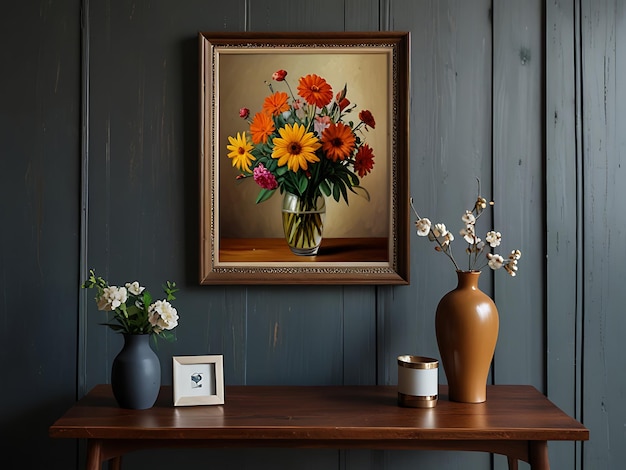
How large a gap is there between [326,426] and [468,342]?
0.53m

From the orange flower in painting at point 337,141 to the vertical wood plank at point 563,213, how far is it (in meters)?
0.69

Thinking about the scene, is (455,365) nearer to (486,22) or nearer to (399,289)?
(399,289)

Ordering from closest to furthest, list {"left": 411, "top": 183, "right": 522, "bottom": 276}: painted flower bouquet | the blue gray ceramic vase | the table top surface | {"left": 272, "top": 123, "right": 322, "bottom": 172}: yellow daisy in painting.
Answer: the table top surface < the blue gray ceramic vase < {"left": 411, "top": 183, "right": 522, "bottom": 276}: painted flower bouquet < {"left": 272, "top": 123, "right": 322, "bottom": 172}: yellow daisy in painting

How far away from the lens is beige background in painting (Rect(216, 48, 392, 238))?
7.52 feet

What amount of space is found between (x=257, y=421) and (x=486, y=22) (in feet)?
5.10

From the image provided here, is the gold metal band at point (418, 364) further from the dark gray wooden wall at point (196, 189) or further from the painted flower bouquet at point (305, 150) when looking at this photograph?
the painted flower bouquet at point (305, 150)

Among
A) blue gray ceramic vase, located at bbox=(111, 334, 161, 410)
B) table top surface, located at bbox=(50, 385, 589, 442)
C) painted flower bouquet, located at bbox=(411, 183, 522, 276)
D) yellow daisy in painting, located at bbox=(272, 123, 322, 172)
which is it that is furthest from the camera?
yellow daisy in painting, located at bbox=(272, 123, 322, 172)

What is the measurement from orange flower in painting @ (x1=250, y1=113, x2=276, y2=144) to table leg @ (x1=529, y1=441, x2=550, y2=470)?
4.23 feet

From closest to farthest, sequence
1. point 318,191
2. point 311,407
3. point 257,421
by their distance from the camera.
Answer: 1. point 257,421
2. point 311,407
3. point 318,191

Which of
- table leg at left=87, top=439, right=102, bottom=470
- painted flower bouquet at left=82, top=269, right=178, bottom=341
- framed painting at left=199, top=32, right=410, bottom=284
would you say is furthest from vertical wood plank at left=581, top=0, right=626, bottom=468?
table leg at left=87, top=439, right=102, bottom=470

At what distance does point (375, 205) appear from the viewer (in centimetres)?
229

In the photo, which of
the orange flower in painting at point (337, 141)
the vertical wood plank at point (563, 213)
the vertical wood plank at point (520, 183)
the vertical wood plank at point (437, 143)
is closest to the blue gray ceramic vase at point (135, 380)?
the vertical wood plank at point (437, 143)

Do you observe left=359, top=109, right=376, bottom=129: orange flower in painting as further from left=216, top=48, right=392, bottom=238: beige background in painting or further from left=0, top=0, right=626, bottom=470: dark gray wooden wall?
left=0, top=0, right=626, bottom=470: dark gray wooden wall

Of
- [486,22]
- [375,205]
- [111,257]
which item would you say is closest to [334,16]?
[486,22]
